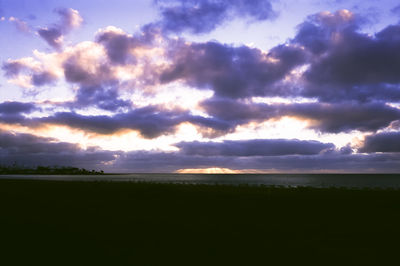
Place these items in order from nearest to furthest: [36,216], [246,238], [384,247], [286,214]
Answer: [384,247] → [246,238] → [36,216] → [286,214]

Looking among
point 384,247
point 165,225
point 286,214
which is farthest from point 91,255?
point 286,214

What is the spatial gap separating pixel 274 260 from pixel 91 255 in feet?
18.6

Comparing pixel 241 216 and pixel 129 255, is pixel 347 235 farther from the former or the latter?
pixel 129 255

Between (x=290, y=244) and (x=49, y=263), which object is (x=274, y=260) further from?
(x=49, y=263)

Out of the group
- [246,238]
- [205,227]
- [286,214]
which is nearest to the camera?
[246,238]

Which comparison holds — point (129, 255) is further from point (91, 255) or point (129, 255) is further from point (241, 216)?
point (241, 216)

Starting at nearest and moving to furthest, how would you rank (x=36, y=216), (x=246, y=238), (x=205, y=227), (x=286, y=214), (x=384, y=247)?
(x=384, y=247), (x=246, y=238), (x=205, y=227), (x=36, y=216), (x=286, y=214)

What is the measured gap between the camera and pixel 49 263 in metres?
8.08

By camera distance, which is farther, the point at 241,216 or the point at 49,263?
the point at 241,216

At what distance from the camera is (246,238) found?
11445mm

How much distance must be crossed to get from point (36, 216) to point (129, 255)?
9883 millimetres

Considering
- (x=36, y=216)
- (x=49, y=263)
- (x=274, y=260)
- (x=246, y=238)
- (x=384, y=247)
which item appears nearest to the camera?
(x=49, y=263)

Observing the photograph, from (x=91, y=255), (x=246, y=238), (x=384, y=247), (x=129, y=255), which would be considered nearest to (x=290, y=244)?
(x=246, y=238)

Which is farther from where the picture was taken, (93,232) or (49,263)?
(93,232)
